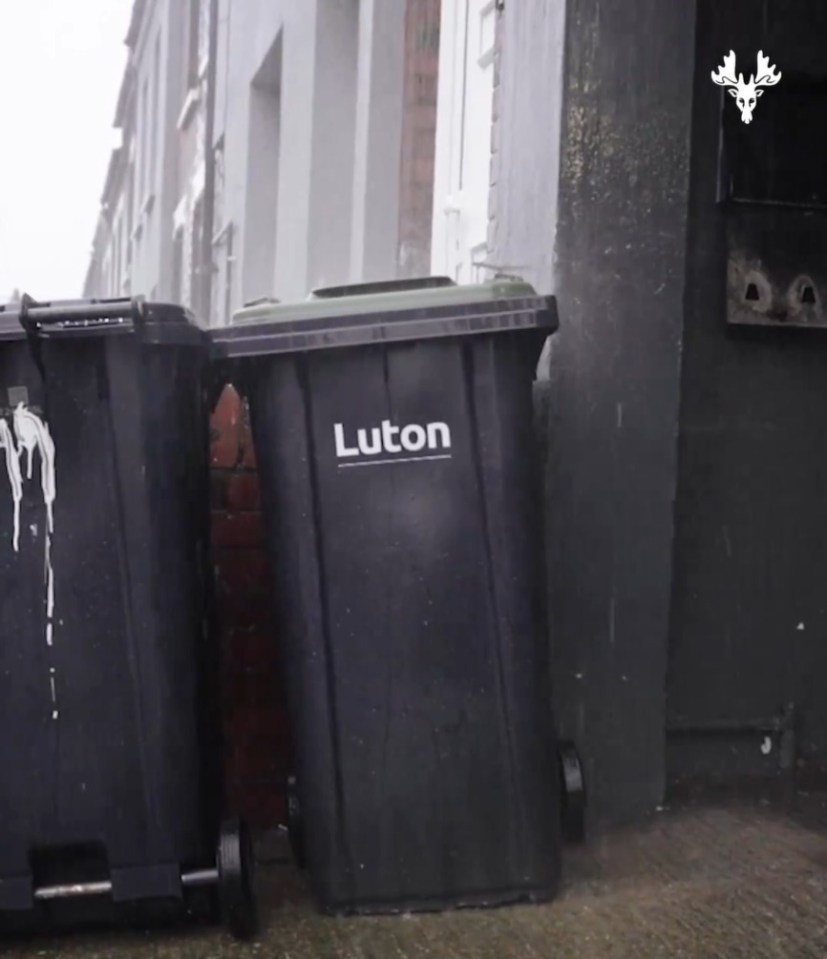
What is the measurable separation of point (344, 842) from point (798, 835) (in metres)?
1.35

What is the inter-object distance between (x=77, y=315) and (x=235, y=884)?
49.6 inches

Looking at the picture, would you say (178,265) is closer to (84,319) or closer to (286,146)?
(286,146)

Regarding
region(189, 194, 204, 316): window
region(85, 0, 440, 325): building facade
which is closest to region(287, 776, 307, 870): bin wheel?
region(85, 0, 440, 325): building facade

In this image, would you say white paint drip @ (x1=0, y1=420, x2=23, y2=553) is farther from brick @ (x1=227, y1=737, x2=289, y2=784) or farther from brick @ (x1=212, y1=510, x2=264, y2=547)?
brick @ (x1=227, y1=737, x2=289, y2=784)

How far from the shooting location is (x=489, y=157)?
5402 mm

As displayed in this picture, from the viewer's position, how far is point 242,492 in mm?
4141

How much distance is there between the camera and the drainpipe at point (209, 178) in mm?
13414

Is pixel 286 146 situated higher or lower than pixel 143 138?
lower

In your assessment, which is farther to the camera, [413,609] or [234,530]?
[234,530]

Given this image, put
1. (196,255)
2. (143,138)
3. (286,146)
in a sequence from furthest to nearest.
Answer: (143,138)
(196,255)
(286,146)

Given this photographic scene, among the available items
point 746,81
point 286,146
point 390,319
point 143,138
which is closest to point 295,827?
point 390,319

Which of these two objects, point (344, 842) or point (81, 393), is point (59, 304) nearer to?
point (81, 393)

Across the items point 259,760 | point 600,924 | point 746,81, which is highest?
point 746,81

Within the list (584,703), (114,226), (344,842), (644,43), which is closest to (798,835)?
(584,703)
